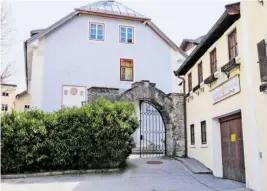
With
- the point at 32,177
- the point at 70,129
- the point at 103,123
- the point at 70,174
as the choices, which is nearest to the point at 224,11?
the point at 103,123

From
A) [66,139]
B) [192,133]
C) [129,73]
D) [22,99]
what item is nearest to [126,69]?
[129,73]

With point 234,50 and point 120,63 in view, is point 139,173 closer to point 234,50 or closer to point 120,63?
point 234,50

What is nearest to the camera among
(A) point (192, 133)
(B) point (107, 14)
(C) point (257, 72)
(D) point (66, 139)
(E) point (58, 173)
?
(C) point (257, 72)

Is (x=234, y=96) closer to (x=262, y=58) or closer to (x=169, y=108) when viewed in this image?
(x=262, y=58)

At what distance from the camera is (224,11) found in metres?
10.1

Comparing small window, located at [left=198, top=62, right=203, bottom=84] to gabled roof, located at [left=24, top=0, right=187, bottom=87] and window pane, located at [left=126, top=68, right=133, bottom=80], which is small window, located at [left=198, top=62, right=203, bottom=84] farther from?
gabled roof, located at [left=24, top=0, right=187, bottom=87]

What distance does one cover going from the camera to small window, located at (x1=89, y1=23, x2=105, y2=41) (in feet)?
68.5

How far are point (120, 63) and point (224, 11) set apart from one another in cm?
1186

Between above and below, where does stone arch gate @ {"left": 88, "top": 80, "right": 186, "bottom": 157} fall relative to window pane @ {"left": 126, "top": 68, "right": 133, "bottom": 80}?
below

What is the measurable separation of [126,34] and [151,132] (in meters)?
7.35

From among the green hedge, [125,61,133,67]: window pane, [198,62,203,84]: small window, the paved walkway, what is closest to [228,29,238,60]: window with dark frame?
[198,62,203,84]: small window

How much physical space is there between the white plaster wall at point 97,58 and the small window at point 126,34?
0.29m

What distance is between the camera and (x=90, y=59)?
808 inches

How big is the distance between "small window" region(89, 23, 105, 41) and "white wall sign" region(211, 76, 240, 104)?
36.7 feet
